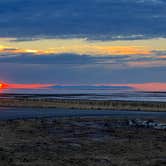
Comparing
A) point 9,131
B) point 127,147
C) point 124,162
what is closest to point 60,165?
point 124,162

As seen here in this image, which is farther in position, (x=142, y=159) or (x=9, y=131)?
(x=9, y=131)

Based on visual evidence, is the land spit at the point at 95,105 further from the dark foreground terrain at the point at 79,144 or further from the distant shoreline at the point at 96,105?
the dark foreground terrain at the point at 79,144

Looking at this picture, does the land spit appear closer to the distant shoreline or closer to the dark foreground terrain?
the distant shoreline

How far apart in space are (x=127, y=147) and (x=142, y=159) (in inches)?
153

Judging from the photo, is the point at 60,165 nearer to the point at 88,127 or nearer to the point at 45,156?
the point at 45,156

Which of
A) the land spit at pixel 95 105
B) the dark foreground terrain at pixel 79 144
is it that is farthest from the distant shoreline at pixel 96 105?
the dark foreground terrain at pixel 79 144

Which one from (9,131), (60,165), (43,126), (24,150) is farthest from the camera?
(43,126)

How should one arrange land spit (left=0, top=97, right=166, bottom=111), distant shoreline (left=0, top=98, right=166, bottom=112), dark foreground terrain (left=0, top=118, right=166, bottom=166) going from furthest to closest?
land spit (left=0, top=97, right=166, bottom=111), distant shoreline (left=0, top=98, right=166, bottom=112), dark foreground terrain (left=0, top=118, right=166, bottom=166)

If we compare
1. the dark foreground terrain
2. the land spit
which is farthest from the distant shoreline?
the dark foreground terrain

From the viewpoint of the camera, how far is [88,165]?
70.5 ft

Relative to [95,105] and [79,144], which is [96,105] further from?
[79,144]

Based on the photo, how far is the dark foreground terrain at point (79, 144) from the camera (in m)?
22.6

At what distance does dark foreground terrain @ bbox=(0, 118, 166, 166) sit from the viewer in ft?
74.1

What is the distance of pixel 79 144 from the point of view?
28.2 metres
